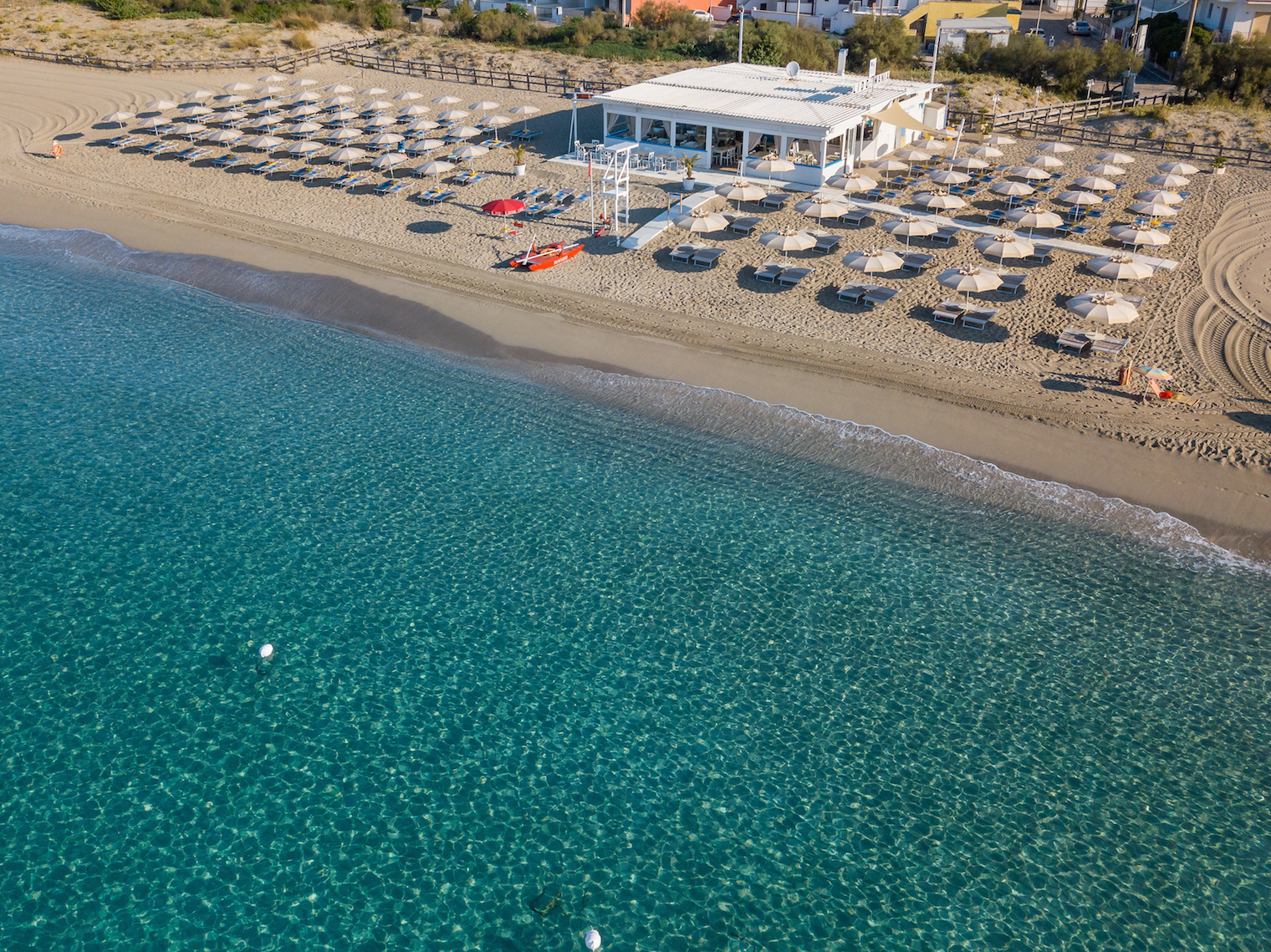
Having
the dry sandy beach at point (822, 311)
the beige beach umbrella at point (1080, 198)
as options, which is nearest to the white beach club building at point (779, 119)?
the dry sandy beach at point (822, 311)

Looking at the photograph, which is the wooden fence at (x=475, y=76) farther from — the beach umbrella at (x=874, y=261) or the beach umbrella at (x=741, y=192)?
the beach umbrella at (x=874, y=261)

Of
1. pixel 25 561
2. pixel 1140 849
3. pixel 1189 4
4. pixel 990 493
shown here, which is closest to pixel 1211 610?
pixel 990 493

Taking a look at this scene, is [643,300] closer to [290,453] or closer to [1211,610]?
[290,453]

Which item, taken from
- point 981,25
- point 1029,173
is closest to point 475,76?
point 1029,173

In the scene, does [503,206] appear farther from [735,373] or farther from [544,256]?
[735,373]

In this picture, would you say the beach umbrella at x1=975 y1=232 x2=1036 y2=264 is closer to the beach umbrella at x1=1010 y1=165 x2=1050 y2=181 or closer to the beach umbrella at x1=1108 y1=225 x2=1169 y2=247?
the beach umbrella at x1=1108 y1=225 x2=1169 y2=247

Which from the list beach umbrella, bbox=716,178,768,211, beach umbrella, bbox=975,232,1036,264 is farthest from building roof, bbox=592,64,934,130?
beach umbrella, bbox=975,232,1036,264
